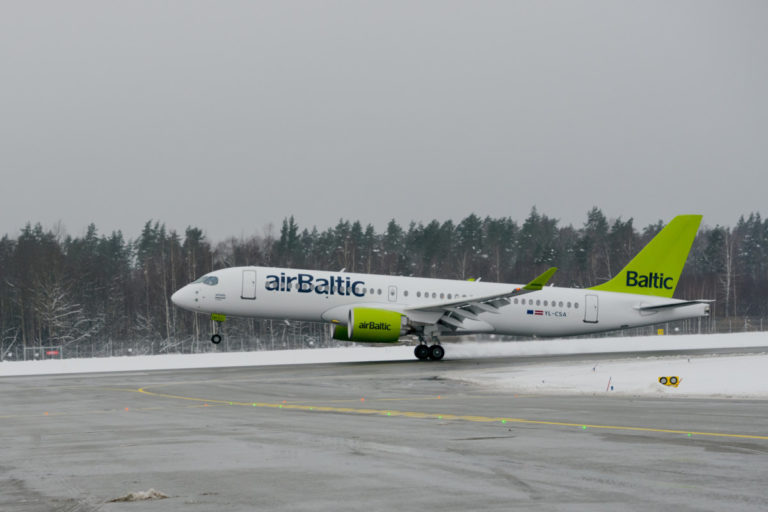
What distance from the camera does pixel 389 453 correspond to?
33.0ft

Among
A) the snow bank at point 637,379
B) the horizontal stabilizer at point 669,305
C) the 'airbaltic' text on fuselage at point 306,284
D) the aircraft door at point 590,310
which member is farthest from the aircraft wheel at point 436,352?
the horizontal stabilizer at point 669,305

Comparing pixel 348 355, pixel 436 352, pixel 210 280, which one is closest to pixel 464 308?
pixel 436 352

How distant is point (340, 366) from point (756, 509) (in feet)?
86.8

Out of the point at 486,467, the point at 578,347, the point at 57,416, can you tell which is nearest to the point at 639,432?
the point at 486,467

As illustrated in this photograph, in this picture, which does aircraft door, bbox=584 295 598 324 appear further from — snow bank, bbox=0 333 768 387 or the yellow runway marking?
the yellow runway marking

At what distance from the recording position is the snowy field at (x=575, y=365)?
2084 cm

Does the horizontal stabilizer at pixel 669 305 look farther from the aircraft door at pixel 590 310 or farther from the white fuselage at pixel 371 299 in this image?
the aircraft door at pixel 590 310

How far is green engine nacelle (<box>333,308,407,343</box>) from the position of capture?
3328 centimetres

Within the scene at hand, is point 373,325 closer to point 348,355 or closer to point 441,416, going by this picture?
point 348,355

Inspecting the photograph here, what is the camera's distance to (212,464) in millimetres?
9523

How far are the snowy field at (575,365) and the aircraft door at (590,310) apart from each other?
1911 millimetres

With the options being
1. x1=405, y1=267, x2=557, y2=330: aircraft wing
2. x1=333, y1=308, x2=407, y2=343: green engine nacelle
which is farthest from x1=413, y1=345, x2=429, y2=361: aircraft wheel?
x1=333, y1=308, x2=407, y2=343: green engine nacelle

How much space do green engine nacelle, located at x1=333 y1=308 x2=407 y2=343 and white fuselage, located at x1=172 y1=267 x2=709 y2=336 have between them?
56.4 inches

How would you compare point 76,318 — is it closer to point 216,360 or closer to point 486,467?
point 216,360
